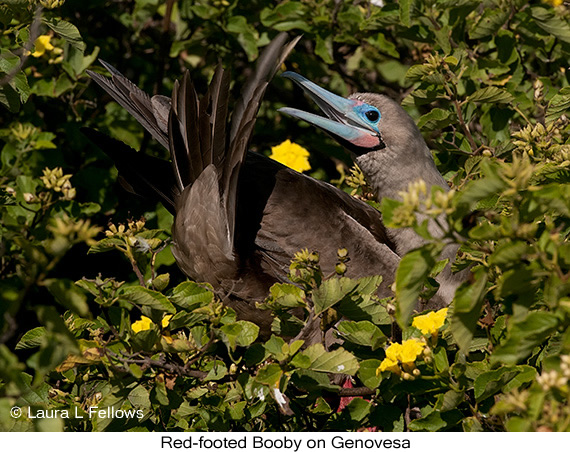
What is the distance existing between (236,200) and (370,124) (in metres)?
0.88

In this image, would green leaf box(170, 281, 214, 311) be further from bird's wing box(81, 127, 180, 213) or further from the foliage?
bird's wing box(81, 127, 180, 213)

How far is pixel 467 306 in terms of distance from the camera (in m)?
1.49

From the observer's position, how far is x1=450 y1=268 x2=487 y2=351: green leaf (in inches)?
58.4

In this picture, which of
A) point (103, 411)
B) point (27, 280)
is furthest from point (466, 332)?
point (103, 411)

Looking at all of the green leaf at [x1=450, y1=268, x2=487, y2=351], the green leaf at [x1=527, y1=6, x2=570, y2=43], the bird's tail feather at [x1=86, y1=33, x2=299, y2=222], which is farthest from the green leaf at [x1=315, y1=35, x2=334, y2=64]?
the green leaf at [x1=450, y1=268, x2=487, y2=351]

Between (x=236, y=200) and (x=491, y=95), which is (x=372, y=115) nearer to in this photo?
(x=491, y=95)

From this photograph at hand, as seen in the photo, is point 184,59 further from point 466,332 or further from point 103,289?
point 466,332

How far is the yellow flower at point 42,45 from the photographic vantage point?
331cm

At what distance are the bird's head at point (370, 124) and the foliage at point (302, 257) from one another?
17 cm

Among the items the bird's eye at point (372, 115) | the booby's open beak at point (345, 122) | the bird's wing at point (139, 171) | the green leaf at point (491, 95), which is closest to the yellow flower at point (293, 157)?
the booby's open beak at point (345, 122)

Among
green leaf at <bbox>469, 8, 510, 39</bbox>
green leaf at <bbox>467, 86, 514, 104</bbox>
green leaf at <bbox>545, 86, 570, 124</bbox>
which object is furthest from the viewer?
green leaf at <bbox>469, 8, 510, 39</bbox>

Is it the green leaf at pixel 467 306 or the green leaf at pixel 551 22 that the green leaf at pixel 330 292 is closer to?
the green leaf at pixel 467 306

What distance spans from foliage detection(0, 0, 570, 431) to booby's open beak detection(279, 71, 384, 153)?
0.61ft

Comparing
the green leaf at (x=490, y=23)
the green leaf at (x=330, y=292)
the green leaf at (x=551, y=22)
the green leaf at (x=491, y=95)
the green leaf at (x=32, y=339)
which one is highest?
the green leaf at (x=551, y=22)
